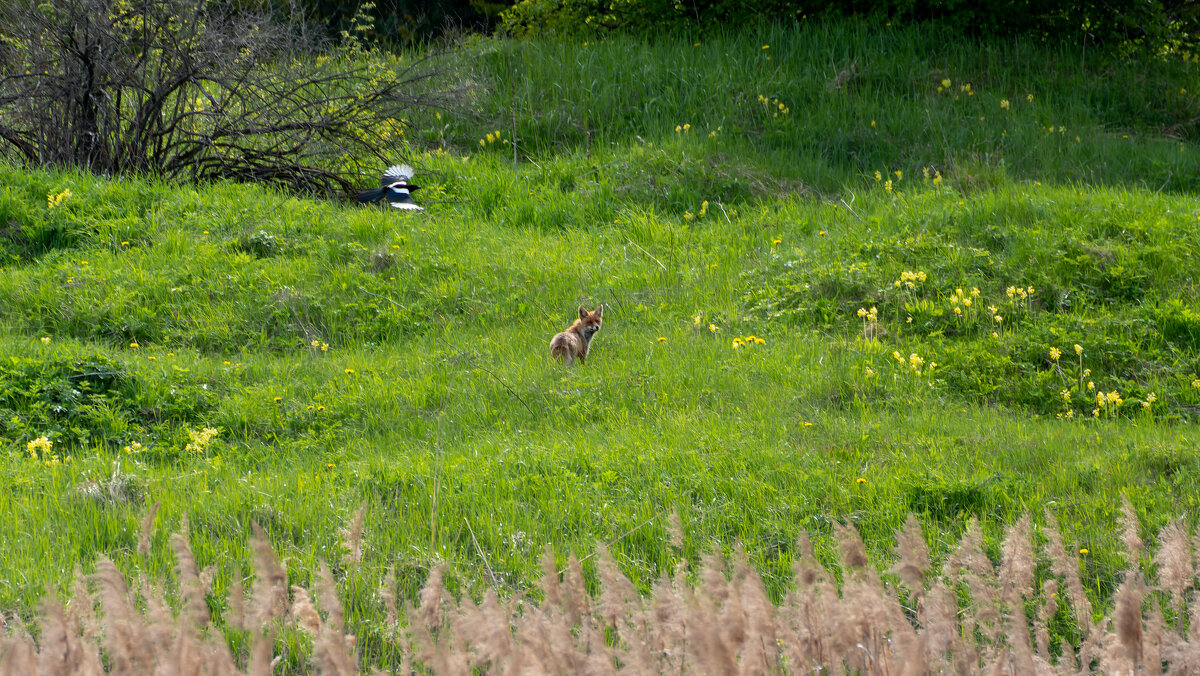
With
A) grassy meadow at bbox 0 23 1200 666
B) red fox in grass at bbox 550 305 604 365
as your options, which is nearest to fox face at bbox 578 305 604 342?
red fox in grass at bbox 550 305 604 365

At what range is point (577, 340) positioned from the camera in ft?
26.7

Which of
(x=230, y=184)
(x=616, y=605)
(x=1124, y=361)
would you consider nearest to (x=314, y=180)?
(x=230, y=184)

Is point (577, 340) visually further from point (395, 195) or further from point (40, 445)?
point (395, 195)

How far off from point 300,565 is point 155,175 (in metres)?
8.56

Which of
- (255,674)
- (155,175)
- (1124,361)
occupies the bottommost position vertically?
(1124,361)

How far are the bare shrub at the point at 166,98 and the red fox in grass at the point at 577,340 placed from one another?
206 inches

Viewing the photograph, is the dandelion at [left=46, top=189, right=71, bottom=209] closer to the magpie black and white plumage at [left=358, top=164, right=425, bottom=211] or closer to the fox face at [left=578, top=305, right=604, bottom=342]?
the magpie black and white plumage at [left=358, top=164, right=425, bottom=211]

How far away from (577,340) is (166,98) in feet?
23.6

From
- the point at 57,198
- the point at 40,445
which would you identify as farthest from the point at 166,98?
the point at 40,445

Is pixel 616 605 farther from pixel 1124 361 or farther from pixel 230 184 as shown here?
pixel 230 184

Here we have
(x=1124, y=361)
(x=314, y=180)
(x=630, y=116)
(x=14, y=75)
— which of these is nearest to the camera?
(x=1124, y=361)

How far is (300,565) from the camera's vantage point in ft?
15.4

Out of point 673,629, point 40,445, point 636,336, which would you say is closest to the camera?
point 673,629

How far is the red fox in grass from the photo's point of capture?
8.02 m
